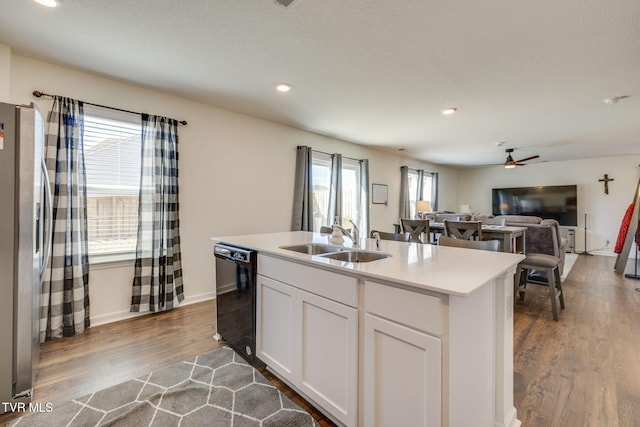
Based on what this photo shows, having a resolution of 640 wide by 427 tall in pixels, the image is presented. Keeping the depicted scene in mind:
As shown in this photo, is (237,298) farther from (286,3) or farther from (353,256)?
(286,3)

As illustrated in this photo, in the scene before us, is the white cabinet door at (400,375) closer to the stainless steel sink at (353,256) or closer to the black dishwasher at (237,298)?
the stainless steel sink at (353,256)

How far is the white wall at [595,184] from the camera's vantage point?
6574 mm

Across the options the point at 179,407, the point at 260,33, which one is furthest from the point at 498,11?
the point at 179,407

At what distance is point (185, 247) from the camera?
329cm

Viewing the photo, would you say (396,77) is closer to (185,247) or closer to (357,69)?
(357,69)

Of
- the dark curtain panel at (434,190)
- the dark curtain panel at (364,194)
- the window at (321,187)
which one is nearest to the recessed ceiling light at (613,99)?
the dark curtain panel at (364,194)

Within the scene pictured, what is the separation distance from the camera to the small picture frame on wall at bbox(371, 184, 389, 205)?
586 centimetres

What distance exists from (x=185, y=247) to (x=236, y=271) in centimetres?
145

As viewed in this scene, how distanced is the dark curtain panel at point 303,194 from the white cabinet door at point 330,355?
2676mm

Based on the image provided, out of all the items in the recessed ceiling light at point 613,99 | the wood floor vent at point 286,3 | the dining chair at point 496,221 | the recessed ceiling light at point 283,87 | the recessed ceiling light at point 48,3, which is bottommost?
the dining chair at point 496,221

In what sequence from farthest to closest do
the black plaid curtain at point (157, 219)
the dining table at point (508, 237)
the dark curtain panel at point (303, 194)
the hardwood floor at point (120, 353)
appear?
the dark curtain panel at point (303, 194)
the dining table at point (508, 237)
the black plaid curtain at point (157, 219)
the hardwood floor at point (120, 353)

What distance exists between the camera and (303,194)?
4.34 meters

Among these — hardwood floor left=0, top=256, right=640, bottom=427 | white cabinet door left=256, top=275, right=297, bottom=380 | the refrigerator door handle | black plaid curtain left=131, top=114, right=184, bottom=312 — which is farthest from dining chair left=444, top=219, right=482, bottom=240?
the refrigerator door handle

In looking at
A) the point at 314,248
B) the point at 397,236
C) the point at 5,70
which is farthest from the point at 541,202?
the point at 5,70
